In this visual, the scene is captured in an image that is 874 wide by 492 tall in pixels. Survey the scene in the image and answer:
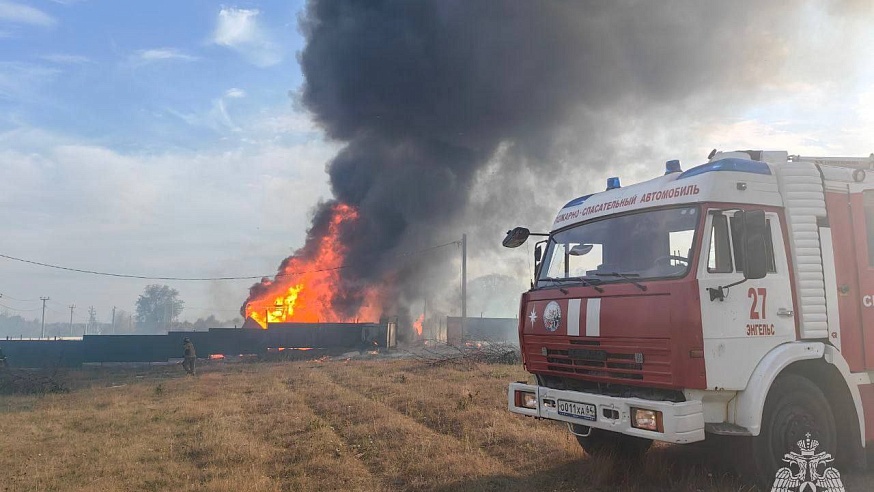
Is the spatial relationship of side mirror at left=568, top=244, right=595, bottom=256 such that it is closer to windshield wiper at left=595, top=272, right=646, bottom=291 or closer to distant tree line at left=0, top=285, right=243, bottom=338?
windshield wiper at left=595, top=272, right=646, bottom=291

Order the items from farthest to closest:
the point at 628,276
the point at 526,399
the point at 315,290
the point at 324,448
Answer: the point at 315,290
the point at 324,448
the point at 526,399
the point at 628,276

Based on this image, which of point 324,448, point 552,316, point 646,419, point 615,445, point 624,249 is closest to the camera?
point 646,419

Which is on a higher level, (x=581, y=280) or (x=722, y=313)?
(x=581, y=280)

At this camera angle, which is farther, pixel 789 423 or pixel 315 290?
pixel 315 290

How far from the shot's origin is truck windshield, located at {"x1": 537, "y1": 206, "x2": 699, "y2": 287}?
5254 mm

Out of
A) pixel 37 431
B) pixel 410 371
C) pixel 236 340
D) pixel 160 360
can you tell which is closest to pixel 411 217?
pixel 236 340

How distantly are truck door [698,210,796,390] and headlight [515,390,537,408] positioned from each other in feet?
6.46

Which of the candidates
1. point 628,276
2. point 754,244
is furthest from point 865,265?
point 628,276

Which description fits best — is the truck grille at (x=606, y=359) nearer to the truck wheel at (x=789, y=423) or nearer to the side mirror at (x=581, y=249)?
the side mirror at (x=581, y=249)

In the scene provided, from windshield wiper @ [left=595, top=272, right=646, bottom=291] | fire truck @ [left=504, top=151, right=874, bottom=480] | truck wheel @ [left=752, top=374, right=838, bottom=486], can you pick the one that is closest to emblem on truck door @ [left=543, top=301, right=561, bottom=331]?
fire truck @ [left=504, top=151, right=874, bottom=480]

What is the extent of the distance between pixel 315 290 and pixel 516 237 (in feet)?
142

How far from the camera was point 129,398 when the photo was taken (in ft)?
53.0

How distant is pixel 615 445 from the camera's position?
22.8 feet

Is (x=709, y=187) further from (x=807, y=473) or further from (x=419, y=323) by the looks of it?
(x=419, y=323)
